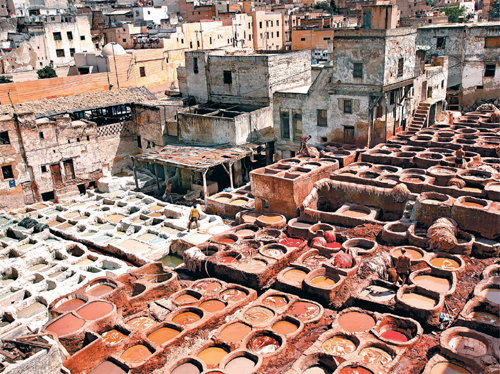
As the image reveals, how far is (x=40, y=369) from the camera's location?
37.7ft

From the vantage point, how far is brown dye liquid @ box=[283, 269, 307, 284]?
16720 millimetres

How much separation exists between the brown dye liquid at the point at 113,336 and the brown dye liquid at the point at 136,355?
0.50m

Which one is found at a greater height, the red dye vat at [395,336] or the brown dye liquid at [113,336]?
the brown dye liquid at [113,336]

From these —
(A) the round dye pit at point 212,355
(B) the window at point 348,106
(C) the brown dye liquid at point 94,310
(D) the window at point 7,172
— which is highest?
(B) the window at point 348,106

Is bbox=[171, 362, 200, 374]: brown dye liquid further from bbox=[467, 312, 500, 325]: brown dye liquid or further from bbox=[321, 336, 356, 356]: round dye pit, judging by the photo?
bbox=[467, 312, 500, 325]: brown dye liquid

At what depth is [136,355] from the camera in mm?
13547

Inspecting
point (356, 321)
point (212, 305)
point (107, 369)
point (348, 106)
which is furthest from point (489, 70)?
point (107, 369)

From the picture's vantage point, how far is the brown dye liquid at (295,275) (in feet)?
54.9

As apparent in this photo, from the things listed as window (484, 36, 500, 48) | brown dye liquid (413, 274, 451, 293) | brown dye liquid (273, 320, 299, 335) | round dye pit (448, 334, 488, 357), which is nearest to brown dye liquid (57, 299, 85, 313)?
brown dye liquid (273, 320, 299, 335)

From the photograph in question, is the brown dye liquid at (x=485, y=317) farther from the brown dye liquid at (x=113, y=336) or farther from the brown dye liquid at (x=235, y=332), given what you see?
the brown dye liquid at (x=113, y=336)

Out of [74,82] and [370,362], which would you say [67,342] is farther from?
[74,82]

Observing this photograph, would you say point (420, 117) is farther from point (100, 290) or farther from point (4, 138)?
point (4, 138)

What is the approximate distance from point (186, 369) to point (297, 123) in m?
19.0

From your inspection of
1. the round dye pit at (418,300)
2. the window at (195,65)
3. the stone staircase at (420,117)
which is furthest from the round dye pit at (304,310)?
the window at (195,65)
